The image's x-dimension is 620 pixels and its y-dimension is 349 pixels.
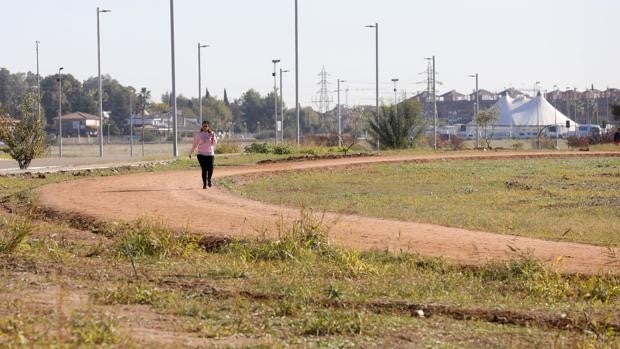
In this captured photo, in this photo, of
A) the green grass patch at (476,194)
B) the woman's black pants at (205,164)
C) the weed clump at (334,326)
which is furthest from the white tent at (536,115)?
the weed clump at (334,326)

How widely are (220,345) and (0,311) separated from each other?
6.87ft

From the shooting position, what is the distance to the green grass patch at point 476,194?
18.8 m

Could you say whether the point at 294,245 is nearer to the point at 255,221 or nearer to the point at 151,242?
the point at 151,242

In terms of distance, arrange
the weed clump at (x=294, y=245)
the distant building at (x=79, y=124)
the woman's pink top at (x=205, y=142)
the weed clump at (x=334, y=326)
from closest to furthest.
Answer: the weed clump at (x=334, y=326) → the weed clump at (x=294, y=245) → the woman's pink top at (x=205, y=142) → the distant building at (x=79, y=124)

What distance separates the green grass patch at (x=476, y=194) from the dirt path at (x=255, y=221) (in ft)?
3.36

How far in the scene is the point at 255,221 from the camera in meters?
18.5

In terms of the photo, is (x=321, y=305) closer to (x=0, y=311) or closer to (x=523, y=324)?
(x=523, y=324)

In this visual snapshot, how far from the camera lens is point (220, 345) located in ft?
28.1

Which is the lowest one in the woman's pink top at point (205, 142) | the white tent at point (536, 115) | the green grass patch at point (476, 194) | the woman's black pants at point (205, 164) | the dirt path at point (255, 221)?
the green grass patch at point (476, 194)

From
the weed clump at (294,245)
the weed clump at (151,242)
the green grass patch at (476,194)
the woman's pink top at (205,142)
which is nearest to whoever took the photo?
the weed clump at (294,245)

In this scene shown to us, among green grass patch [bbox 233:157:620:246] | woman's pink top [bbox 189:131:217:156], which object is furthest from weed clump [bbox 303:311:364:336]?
woman's pink top [bbox 189:131:217:156]

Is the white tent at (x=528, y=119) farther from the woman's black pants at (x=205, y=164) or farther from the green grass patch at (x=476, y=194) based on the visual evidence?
the woman's black pants at (x=205, y=164)

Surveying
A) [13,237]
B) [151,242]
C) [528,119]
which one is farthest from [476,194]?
[528,119]

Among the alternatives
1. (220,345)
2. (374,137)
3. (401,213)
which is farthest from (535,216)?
(374,137)
